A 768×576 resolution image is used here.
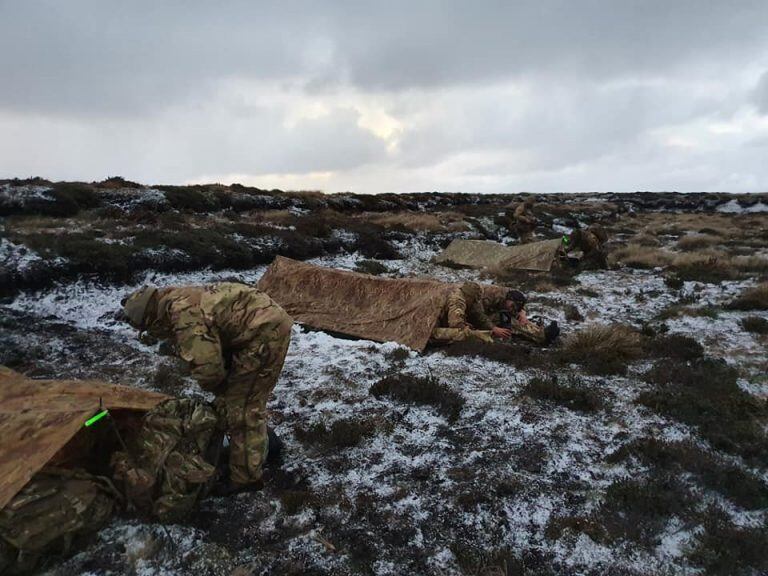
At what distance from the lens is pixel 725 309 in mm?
9828

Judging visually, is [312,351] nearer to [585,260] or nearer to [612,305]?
[612,305]

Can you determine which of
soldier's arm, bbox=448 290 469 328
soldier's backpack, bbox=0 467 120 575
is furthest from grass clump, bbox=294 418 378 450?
soldier's arm, bbox=448 290 469 328

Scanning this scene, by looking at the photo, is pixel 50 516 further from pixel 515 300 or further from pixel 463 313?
pixel 515 300

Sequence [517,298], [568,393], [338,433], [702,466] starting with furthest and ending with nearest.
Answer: [517,298], [568,393], [338,433], [702,466]

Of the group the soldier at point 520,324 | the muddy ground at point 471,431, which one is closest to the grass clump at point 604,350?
the muddy ground at point 471,431

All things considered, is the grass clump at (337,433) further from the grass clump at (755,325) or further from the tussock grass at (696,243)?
the tussock grass at (696,243)

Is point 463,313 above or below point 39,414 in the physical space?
below

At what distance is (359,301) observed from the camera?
9445 mm

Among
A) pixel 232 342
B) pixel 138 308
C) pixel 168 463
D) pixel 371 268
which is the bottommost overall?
pixel 168 463

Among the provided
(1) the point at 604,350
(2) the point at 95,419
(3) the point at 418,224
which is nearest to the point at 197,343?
(2) the point at 95,419

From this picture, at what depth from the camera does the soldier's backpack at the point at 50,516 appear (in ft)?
11.0

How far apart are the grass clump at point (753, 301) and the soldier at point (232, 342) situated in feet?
31.0

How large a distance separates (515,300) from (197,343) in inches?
232

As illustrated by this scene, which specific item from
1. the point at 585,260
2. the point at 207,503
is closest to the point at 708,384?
the point at 207,503
